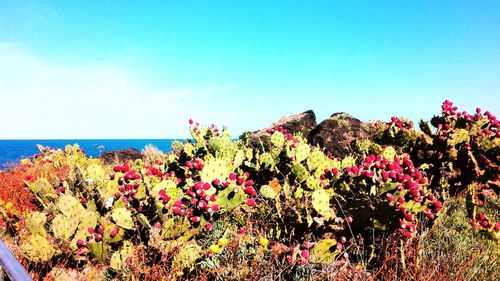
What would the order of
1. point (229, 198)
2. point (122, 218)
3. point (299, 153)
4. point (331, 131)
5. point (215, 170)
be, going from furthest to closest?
point (331, 131), point (299, 153), point (215, 170), point (229, 198), point (122, 218)

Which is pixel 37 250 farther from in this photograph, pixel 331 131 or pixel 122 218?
pixel 331 131

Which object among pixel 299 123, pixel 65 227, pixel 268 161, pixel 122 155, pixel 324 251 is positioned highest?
pixel 299 123

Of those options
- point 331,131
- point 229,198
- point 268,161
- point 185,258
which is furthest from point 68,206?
point 331,131

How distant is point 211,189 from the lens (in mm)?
4531

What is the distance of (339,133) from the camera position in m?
12.1

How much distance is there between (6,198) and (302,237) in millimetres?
6712

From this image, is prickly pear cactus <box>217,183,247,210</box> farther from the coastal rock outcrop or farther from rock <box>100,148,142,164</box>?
rock <box>100,148,142,164</box>

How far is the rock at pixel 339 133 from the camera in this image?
1153cm

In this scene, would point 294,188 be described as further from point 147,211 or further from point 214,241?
point 147,211

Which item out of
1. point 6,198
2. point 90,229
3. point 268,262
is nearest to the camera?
point 268,262

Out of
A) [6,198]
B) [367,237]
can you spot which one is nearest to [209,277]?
[367,237]


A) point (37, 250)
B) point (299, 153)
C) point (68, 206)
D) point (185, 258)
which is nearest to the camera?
point (185, 258)

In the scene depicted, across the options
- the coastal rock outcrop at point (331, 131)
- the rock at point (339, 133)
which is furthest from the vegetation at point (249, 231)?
the rock at point (339, 133)

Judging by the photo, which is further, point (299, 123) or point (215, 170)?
point (299, 123)
